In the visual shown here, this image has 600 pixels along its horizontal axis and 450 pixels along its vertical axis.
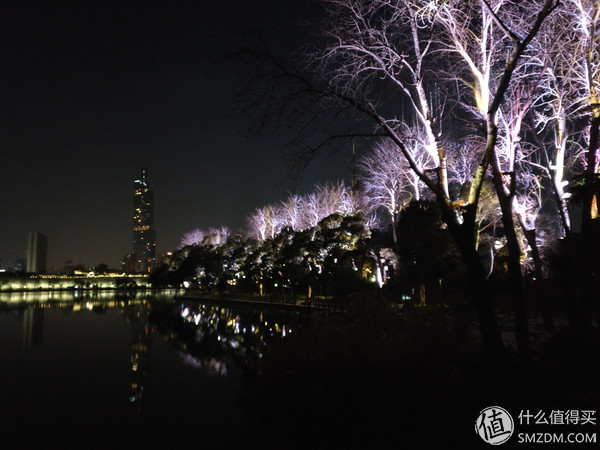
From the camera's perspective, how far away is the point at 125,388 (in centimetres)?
1073

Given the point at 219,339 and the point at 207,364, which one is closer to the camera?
the point at 207,364

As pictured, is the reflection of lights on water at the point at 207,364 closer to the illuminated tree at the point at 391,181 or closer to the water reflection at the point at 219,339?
the water reflection at the point at 219,339

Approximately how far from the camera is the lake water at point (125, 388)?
752cm

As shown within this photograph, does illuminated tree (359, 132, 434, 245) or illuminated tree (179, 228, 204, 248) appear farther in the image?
illuminated tree (179, 228, 204, 248)

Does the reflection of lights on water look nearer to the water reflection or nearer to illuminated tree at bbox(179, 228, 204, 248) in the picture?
the water reflection

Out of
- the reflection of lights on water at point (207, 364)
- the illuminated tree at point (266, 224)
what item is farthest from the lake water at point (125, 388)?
the illuminated tree at point (266, 224)

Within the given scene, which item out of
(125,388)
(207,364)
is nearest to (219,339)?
(207,364)

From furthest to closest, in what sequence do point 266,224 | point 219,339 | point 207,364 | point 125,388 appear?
point 266,224 → point 219,339 → point 207,364 → point 125,388

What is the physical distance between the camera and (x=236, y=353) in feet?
49.4

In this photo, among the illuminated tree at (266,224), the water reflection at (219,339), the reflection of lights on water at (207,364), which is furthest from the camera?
the illuminated tree at (266,224)

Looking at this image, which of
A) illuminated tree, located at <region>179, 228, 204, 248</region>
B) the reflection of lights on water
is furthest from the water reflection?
illuminated tree, located at <region>179, 228, 204, 248</region>

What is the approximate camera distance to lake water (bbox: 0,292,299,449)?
7.52m

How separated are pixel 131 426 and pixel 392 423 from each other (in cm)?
511

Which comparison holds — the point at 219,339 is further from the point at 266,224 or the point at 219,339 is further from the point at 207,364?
the point at 266,224
